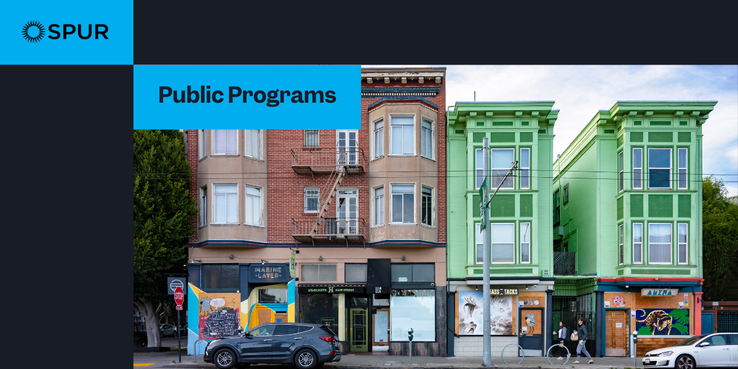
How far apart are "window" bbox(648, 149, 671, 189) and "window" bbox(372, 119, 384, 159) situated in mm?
11254

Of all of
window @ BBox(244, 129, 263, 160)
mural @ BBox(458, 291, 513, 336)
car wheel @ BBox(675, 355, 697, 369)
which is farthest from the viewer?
window @ BBox(244, 129, 263, 160)

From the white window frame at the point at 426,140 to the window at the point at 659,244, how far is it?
9.61 m

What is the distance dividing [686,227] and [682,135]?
12.6ft

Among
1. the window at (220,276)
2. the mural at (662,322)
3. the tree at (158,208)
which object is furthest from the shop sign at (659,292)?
the tree at (158,208)

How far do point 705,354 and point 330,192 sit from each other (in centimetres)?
1501

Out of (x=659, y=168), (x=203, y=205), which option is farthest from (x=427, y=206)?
(x=659, y=168)

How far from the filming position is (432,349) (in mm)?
25578

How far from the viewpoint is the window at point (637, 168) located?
2571 cm

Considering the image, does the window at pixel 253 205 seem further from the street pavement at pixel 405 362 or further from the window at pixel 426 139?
the window at pixel 426 139

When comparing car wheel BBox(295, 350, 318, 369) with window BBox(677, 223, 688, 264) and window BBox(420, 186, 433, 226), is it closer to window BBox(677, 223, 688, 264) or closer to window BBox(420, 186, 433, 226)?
window BBox(420, 186, 433, 226)

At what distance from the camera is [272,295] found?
87.0ft

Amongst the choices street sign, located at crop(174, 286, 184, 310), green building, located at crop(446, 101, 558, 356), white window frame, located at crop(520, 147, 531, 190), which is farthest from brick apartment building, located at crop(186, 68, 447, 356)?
street sign, located at crop(174, 286, 184, 310)

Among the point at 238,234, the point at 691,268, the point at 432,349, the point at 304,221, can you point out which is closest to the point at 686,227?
the point at 691,268

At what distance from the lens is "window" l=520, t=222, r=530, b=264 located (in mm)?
25891
